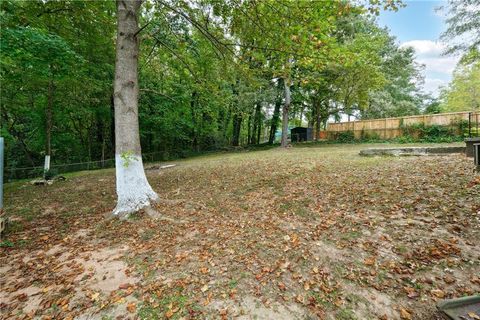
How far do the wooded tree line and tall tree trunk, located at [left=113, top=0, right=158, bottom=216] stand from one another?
1.28ft

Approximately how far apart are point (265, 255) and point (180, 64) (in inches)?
258

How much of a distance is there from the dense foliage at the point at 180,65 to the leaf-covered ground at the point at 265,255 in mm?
2895

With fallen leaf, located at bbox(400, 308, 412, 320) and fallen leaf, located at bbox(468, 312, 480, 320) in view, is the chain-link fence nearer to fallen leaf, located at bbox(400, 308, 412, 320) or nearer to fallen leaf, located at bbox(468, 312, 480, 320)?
fallen leaf, located at bbox(400, 308, 412, 320)

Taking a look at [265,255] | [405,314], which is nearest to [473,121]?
[405,314]

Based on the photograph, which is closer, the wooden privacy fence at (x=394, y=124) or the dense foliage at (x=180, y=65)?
the dense foliage at (x=180, y=65)

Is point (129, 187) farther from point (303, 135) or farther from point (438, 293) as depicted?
point (303, 135)

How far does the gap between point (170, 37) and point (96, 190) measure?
570 centimetres

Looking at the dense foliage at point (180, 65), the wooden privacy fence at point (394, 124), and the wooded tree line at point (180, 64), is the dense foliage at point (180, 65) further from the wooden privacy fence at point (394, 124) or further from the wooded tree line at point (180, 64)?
the wooden privacy fence at point (394, 124)

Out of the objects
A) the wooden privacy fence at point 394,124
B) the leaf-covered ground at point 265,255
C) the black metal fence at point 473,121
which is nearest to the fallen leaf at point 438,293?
the leaf-covered ground at point 265,255

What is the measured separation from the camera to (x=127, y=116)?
4812 mm

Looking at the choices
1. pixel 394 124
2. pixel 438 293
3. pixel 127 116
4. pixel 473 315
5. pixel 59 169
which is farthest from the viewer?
pixel 394 124

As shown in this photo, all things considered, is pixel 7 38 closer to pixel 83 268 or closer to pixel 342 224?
pixel 83 268

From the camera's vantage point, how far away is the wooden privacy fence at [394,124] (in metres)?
14.5

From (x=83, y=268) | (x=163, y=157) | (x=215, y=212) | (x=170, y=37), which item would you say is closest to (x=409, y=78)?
(x=163, y=157)
